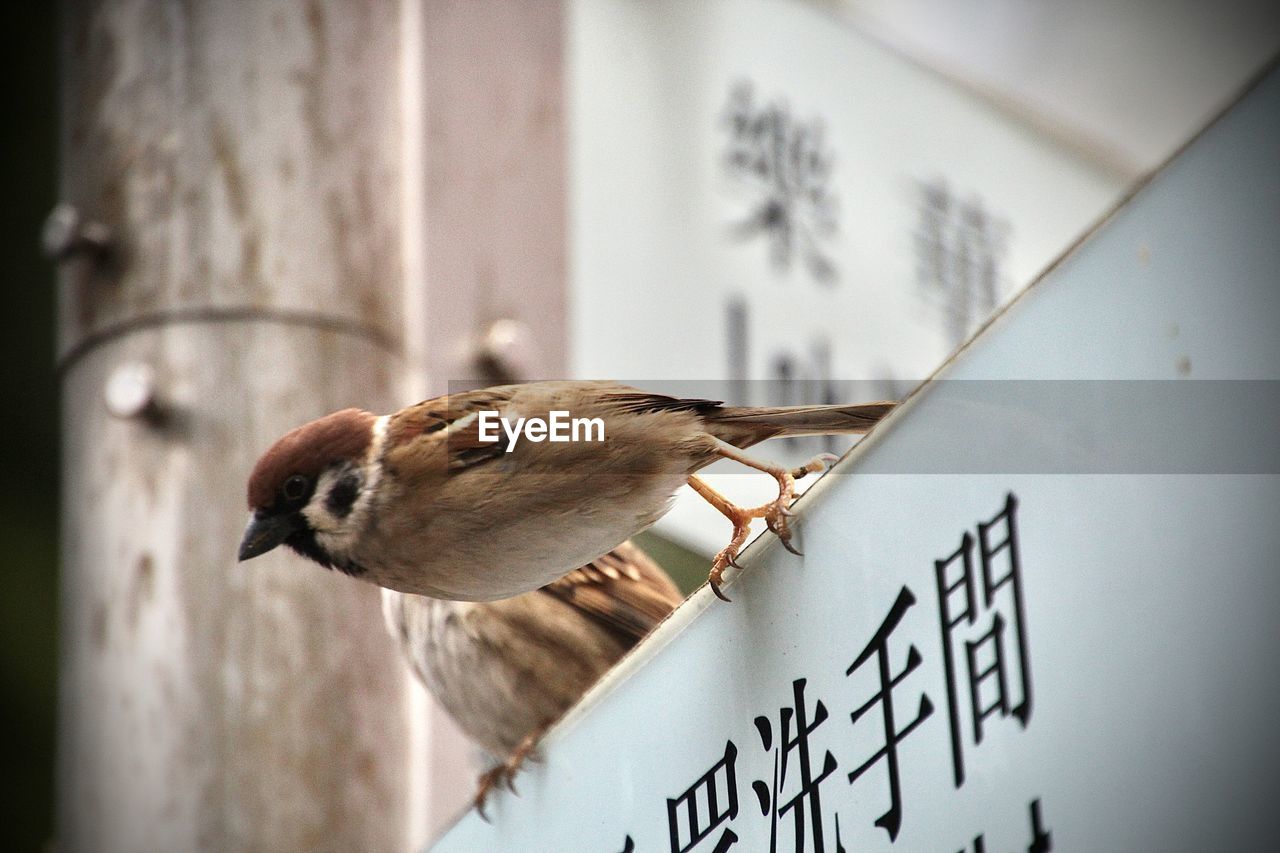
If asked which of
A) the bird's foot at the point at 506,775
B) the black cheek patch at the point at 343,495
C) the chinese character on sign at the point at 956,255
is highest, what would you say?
the chinese character on sign at the point at 956,255

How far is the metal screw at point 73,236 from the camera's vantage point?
1.70 m

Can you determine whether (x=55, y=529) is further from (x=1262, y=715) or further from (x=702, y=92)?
(x=1262, y=715)

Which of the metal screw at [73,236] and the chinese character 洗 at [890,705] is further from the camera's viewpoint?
the metal screw at [73,236]

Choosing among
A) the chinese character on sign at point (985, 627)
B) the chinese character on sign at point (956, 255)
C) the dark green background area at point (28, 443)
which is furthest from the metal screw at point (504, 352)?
the chinese character on sign at point (956, 255)

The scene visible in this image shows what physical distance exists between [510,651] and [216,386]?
523 millimetres

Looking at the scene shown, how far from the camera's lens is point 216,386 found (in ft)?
5.77

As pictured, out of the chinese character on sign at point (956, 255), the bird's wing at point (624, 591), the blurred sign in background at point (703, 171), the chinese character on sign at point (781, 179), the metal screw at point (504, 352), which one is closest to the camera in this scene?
the bird's wing at point (624, 591)

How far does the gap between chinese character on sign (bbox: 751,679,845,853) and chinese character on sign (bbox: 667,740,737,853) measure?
0.02 metres

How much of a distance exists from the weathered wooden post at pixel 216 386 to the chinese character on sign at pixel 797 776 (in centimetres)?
71

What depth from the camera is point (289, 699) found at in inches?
78.4

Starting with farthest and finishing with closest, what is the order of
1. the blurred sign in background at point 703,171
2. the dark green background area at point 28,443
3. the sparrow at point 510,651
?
the dark green background area at point 28,443, the blurred sign in background at point 703,171, the sparrow at point 510,651

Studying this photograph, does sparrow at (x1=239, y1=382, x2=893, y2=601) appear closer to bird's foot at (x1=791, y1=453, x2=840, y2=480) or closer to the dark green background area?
bird's foot at (x1=791, y1=453, x2=840, y2=480)

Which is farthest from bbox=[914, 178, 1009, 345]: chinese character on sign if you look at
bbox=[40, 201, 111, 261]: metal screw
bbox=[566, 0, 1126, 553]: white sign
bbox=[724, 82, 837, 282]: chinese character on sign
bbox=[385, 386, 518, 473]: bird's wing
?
bbox=[385, 386, 518, 473]: bird's wing

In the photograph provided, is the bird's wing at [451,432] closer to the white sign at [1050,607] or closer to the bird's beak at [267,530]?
the bird's beak at [267,530]
